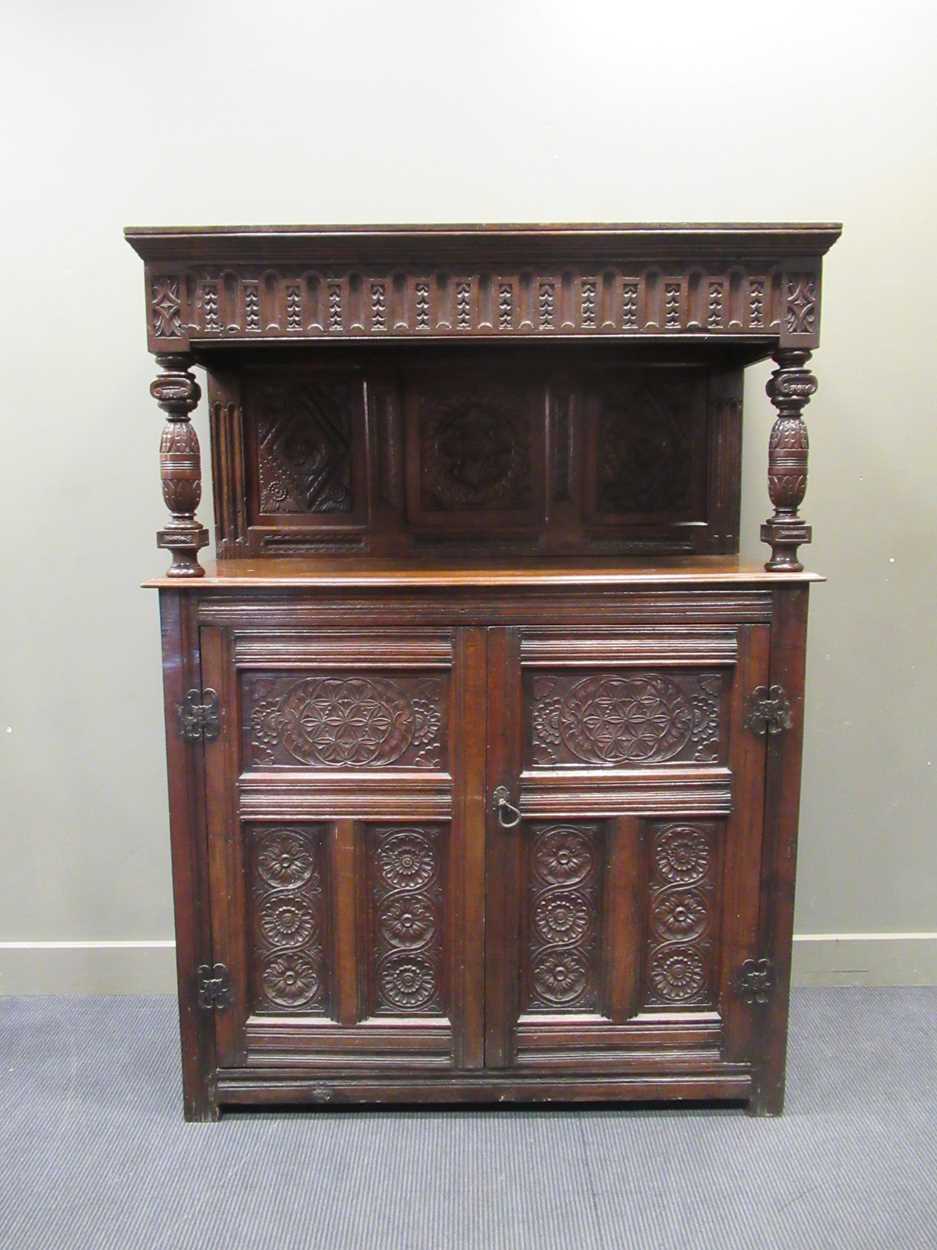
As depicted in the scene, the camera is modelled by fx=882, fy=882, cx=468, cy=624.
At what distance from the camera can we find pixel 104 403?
2.35m

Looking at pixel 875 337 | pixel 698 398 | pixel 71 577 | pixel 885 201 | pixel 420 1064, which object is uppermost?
pixel 885 201

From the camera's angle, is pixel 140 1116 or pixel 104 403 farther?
pixel 104 403

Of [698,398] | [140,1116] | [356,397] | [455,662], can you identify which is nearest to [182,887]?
[140,1116]

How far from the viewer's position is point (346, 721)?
1885 millimetres

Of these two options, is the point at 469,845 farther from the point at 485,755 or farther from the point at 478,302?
the point at 478,302

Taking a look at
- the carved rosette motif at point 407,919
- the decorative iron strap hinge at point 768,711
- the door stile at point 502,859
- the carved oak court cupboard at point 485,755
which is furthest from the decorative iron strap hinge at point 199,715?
the decorative iron strap hinge at point 768,711

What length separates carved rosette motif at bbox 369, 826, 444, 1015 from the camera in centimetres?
192

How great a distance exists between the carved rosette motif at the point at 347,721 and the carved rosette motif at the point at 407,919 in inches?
6.8

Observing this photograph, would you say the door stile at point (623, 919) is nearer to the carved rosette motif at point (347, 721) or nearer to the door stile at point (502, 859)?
the door stile at point (502, 859)

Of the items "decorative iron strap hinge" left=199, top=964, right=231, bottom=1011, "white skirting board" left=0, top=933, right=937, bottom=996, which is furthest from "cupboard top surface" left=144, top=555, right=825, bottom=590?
→ "white skirting board" left=0, top=933, right=937, bottom=996

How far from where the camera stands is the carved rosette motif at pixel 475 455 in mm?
2258

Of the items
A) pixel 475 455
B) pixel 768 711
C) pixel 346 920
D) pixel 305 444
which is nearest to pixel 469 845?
pixel 346 920

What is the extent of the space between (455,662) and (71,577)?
3.99ft

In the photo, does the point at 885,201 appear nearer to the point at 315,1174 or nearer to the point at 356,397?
the point at 356,397
